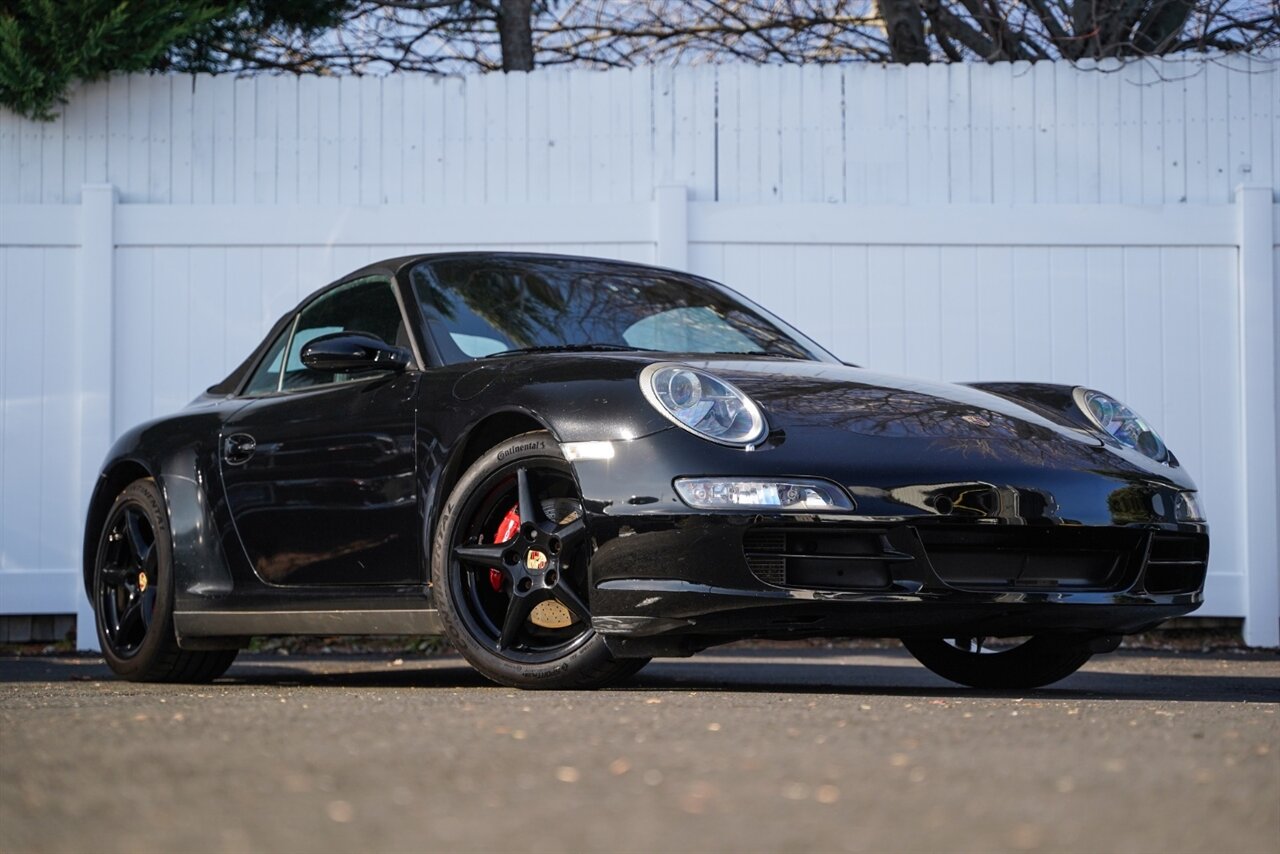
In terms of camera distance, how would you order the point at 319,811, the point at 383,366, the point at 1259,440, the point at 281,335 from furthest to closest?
the point at 1259,440, the point at 281,335, the point at 383,366, the point at 319,811

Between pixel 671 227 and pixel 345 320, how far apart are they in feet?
10.1

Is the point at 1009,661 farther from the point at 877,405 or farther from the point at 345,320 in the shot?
the point at 345,320

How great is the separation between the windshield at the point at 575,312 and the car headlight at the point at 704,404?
2.35ft

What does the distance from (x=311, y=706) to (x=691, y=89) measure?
5498 mm

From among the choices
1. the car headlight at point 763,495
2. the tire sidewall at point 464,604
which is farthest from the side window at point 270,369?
the car headlight at point 763,495

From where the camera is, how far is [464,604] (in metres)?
4.73

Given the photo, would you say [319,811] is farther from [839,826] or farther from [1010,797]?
[1010,797]

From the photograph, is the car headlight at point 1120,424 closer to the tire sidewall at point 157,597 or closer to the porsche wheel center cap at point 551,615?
the porsche wheel center cap at point 551,615

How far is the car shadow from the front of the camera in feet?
17.1

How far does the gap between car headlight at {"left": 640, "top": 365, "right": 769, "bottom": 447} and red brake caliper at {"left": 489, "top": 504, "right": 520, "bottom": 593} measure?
493 millimetres

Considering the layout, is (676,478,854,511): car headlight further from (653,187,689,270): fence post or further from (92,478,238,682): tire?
(653,187,689,270): fence post

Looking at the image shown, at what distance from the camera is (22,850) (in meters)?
2.31

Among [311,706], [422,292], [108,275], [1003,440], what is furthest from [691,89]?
[311,706]

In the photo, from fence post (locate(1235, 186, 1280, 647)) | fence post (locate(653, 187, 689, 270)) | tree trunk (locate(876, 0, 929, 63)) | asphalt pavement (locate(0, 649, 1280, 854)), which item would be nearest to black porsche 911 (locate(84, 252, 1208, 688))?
asphalt pavement (locate(0, 649, 1280, 854))
